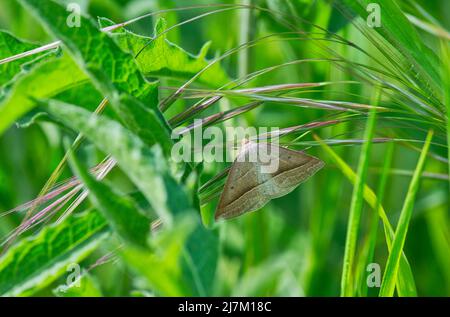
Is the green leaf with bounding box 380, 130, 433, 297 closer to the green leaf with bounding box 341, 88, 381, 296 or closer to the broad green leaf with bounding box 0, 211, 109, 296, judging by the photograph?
the green leaf with bounding box 341, 88, 381, 296

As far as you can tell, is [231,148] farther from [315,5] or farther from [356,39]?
[356,39]

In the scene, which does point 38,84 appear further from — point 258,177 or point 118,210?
point 258,177

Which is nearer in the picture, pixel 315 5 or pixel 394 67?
pixel 394 67

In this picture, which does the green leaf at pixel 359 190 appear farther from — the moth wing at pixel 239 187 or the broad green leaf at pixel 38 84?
the broad green leaf at pixel 38 84

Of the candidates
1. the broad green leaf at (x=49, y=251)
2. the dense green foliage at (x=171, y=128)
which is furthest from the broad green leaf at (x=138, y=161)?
the broad green leaf at (x=49, y=251)

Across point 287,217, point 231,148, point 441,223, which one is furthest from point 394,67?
point 287,217

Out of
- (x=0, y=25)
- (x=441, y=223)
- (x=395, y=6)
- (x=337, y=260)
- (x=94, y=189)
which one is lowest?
(x=337, y=260)
